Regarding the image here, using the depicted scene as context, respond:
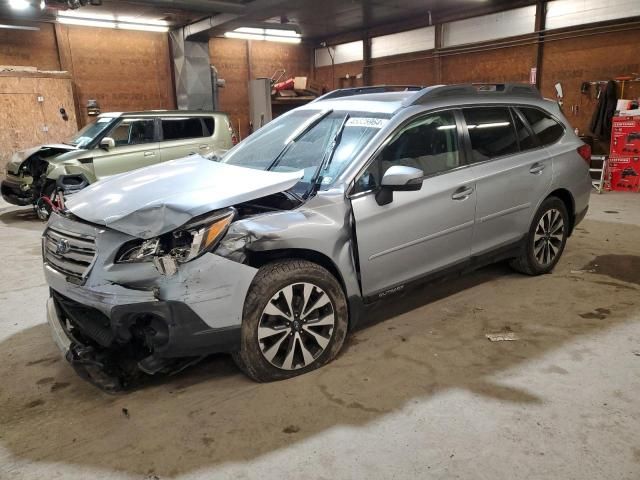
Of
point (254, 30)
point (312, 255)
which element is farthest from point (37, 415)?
point (254, 30)

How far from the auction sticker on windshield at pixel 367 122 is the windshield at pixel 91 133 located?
5461 mm

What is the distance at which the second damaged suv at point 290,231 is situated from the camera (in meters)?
2.28

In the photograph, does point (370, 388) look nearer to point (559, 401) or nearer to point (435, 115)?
point (559, 401)

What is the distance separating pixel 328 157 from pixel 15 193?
6417 mm

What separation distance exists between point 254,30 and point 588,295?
38.6ft

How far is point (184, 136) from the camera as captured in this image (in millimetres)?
7785

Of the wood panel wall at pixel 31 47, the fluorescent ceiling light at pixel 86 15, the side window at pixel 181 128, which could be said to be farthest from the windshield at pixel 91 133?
the wood panel wall at pixel 31 47

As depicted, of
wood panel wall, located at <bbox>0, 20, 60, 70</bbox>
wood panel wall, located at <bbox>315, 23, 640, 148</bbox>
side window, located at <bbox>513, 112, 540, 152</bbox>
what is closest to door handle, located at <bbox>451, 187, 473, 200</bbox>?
side window, located at <bbox>513, 112, 540, 152</bbox>

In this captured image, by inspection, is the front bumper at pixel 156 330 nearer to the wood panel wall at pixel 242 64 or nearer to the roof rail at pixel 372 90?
Result: the roof rail at pixel 372 90

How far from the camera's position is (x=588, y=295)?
371 cm

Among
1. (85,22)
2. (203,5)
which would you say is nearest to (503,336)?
(203,5)

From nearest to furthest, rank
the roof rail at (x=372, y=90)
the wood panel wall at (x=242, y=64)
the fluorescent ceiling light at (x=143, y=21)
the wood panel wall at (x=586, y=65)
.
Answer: the roof rail at (x=372, y=90)
the wood panel wall at (x=586, y=65)
the fluorescent ceiling light at (x=143, y=21)
the wood panel wall at (x=242, y=64)

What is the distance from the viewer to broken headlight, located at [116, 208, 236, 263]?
88.8 inches

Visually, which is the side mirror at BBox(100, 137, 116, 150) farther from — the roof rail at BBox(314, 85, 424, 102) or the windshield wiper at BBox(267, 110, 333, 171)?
the windshield wiper at BBox(267, 110, 333, 171)
